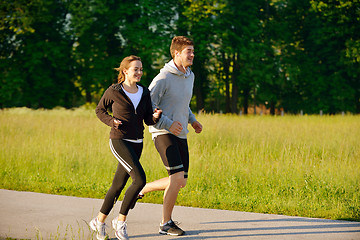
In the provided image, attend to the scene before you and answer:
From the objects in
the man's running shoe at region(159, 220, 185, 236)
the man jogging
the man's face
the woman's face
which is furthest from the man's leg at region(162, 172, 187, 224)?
the man's face

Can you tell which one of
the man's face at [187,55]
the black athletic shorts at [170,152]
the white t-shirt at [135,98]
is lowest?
the black athletic shorts at [170,152]

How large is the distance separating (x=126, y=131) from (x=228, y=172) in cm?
413

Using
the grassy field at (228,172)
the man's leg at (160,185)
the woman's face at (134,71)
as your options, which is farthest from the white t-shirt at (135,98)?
the grassy field at (228,172)

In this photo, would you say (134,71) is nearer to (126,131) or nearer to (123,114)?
(123,114)

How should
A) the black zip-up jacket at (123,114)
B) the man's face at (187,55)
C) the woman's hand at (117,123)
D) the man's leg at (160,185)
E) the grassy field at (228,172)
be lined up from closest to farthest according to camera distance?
the woman's hand at (117,123) → the black zip-up jacket at (123,114) → the man's face at (187,55) → the man's leg at (160,185) → the grassy field at (228,172)

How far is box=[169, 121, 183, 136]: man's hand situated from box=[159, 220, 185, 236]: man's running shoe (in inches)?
39.5

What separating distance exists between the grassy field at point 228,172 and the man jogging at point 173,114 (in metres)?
1.85

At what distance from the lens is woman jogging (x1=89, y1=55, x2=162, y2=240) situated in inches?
181

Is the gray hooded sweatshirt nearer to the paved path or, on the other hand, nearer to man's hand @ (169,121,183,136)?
man's hand @ (169,121,183,136)

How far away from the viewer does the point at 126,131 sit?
15.2ft

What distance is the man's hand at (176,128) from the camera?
4.82 meters

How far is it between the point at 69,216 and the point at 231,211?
2.08 meters

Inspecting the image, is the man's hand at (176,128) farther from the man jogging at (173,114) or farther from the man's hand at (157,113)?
the man's hand at (157,113)

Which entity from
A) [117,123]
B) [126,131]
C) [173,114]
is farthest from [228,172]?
[117,123]
